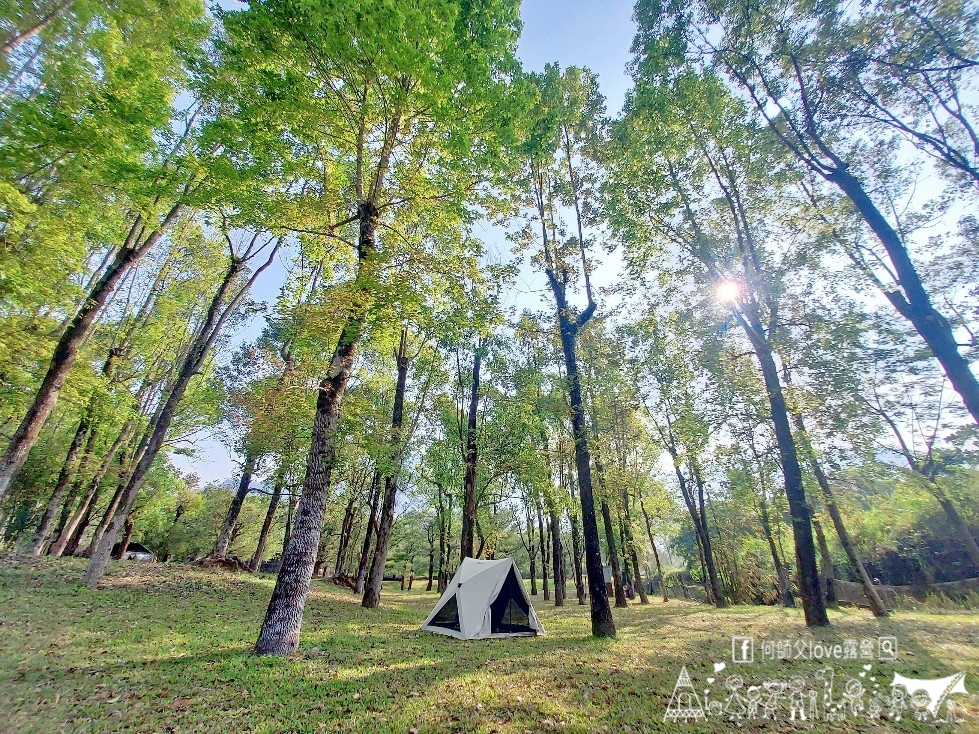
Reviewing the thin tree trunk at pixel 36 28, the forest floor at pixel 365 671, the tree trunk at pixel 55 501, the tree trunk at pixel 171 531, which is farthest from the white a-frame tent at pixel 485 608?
the tree trunk at pixel 171 531

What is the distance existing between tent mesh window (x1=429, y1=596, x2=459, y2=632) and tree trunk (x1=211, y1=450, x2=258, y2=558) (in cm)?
1056

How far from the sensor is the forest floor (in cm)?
490

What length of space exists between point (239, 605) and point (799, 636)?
15.6 m

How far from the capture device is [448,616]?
12281mm

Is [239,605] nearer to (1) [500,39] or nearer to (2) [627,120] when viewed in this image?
(1) [500,39]

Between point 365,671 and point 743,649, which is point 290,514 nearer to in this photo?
point 365,671

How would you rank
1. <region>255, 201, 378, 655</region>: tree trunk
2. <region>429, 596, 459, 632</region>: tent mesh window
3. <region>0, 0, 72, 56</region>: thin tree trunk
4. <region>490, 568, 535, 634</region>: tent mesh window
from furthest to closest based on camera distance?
<region>490, 568, 535, 634</region>: tent mesh window, <region>429, 596, 459, 632</region>: tent mesh window, <region>0, 0, 72, 56</region>: thin tree trunk, <region>255, 201, 378, 655</region>: tree trunk

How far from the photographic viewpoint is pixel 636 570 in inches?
1054

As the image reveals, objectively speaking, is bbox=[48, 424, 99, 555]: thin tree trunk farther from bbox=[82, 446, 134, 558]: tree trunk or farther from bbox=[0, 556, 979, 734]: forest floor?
bbox=[0, 556, 979, 734]: forest floor

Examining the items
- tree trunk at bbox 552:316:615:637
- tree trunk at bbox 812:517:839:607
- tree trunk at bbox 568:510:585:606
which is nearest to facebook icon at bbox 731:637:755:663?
tree trunk at bbox 552:316:615:637

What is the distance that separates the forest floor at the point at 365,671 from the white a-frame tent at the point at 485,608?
781 millimetres

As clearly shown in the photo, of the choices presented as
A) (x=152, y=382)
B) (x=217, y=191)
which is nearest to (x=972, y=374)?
(x=217, y=191)

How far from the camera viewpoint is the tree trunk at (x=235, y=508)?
60.1 feet

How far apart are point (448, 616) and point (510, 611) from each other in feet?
6.41
